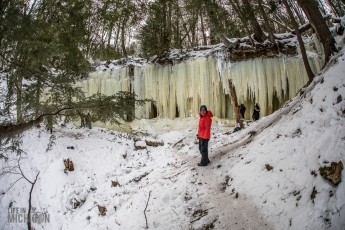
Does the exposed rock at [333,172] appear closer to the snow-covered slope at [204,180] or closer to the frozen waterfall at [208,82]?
the snow-covered slope at [204,180]

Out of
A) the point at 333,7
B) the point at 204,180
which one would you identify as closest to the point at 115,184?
the point at 204,180

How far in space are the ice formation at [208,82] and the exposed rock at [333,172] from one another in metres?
8.58

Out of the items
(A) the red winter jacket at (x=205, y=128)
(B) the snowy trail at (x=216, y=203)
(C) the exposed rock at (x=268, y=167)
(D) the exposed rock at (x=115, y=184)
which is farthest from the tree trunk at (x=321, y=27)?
(D) the exposed rock at (x=115, y=184)

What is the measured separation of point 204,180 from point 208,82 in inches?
298

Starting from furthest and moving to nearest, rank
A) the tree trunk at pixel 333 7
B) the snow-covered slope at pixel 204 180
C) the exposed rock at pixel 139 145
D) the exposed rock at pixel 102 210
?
the exposed rock at pixel 139 145, the tree trunk at pixel 333 7, the exposed rock at pixel 102 210, the snow-covered slope at pixel 204 180

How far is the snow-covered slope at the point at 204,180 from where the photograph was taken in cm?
357

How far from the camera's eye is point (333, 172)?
324 centimetres

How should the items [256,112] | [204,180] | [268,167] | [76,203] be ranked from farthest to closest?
[256,112] < [76,203] < [204,180] < [268,167]

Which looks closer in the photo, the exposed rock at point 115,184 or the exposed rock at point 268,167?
the exposed rock at point 268,167

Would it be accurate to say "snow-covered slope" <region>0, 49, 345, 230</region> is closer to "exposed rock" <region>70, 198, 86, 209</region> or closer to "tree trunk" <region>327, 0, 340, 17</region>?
"exposed rock" <region>70, 198, 86, 209</region>

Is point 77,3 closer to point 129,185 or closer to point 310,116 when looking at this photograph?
point 129,185

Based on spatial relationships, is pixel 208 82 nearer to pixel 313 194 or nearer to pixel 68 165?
pixel 68 165

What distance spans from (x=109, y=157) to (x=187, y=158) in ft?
10.8

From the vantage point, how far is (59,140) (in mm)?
9766
